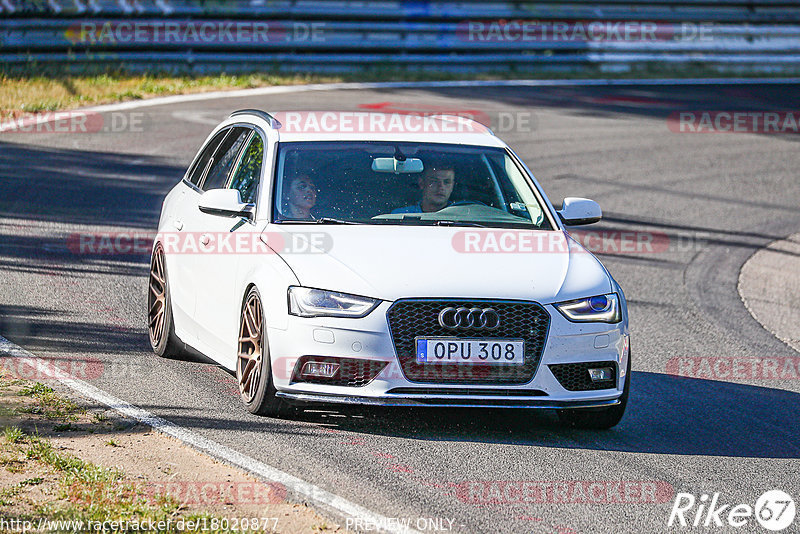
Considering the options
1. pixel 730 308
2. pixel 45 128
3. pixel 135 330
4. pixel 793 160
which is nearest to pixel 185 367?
pixel 135 330

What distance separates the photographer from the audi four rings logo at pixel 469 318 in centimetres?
679

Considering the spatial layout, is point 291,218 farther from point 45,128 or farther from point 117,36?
point 117,36

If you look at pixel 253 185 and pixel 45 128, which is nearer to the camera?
pixel 253 185

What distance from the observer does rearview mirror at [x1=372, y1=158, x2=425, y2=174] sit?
8109 millimetres

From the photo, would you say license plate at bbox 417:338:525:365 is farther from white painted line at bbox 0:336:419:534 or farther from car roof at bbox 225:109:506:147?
car roof at bbox 225:109:506:147

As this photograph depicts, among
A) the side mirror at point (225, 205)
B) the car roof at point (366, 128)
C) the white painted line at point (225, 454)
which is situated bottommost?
the white painted line at point (225, 454)

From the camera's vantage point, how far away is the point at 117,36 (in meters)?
23.8

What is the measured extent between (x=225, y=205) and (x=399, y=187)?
1106 mm

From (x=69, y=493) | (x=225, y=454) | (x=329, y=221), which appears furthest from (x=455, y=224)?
(x=69, y=493)

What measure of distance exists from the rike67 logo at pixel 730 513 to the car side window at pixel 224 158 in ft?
12.8

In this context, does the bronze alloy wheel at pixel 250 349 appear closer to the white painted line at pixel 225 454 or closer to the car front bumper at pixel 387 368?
the car front bumper at pixel 387 368

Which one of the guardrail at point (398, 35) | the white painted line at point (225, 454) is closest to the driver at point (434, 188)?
the white painted line at point (225, 454)

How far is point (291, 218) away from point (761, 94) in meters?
20.4

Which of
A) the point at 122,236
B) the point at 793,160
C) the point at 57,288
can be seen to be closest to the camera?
the point at 57,288
